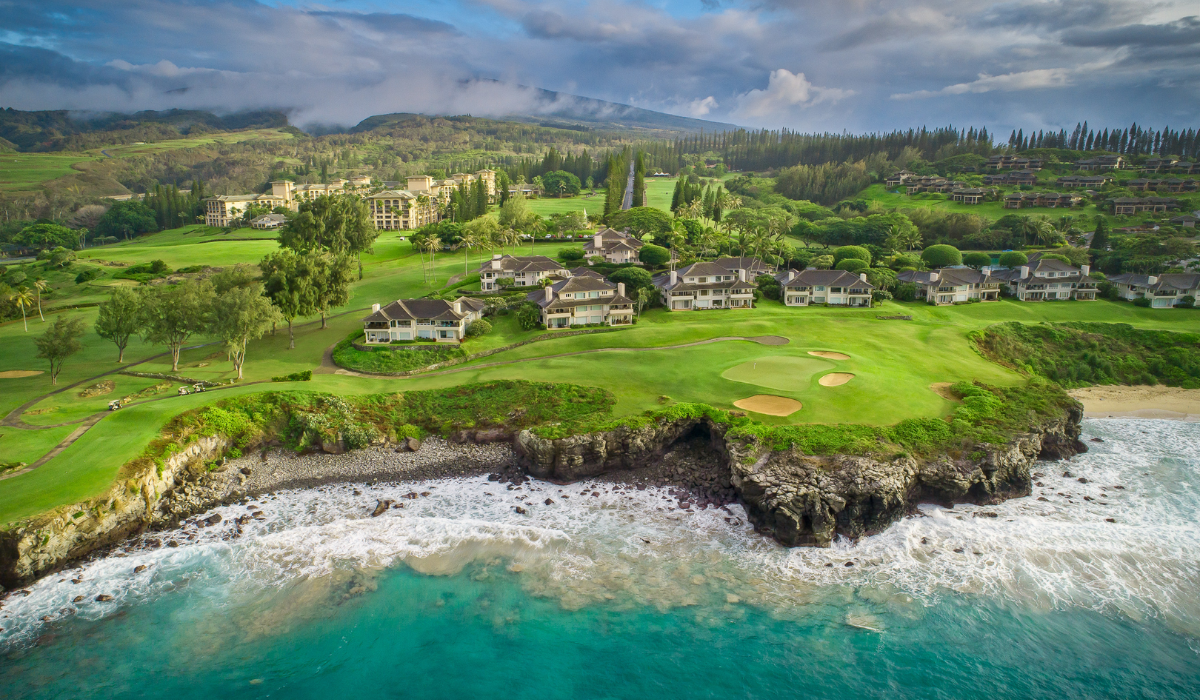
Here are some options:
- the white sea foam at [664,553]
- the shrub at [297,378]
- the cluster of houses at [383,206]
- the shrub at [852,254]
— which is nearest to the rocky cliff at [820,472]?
the white sea foam at [664,553]

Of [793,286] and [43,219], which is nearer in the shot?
[793,286]

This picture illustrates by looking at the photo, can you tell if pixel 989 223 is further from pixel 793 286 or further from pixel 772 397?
pixel 772 397

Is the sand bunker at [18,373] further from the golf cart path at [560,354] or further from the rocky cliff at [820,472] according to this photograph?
the rocky cliff at [820,472]

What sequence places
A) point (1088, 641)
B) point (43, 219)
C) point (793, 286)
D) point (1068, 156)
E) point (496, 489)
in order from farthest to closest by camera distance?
point (1068, 156)
point (43, 219)
point (793, 286)
point (496, 489)
point (1088, 641)

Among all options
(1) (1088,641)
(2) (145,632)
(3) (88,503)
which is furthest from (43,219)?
(1) (1088,641)

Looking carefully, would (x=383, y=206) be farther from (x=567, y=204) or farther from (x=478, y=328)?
(x=478, y=328)
